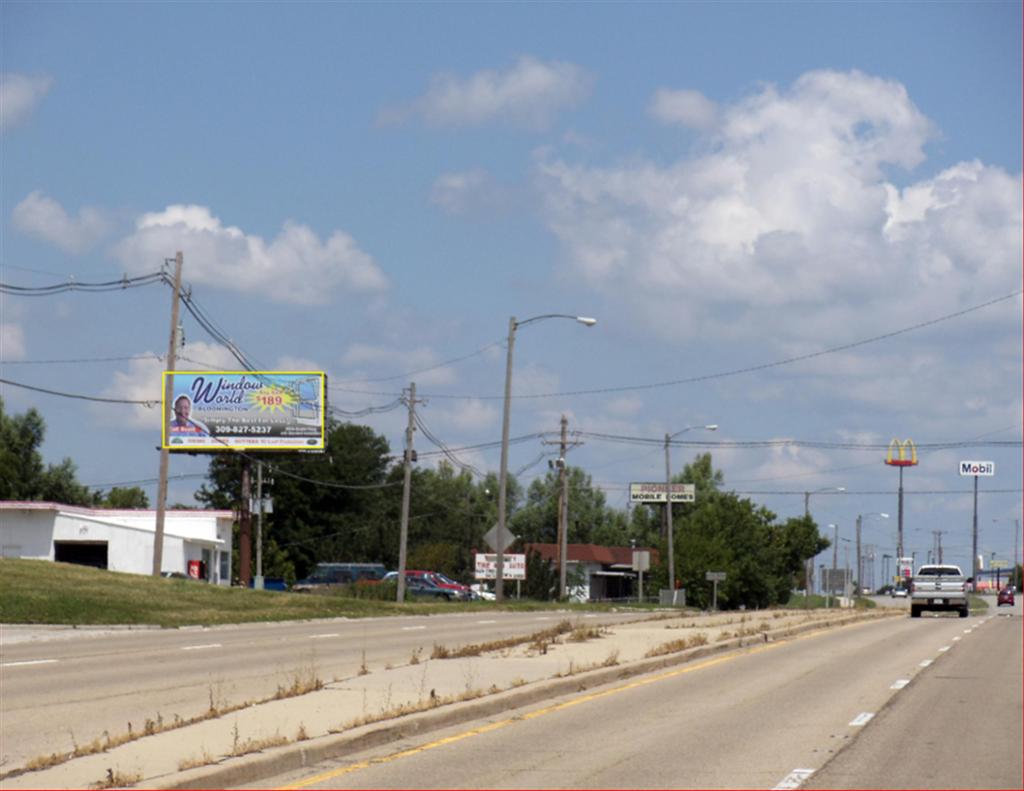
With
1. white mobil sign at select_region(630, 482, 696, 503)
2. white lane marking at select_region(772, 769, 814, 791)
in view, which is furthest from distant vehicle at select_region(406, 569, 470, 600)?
white lane marking at select_region(772, 769, 814, 791)

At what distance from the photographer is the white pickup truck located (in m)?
51.7

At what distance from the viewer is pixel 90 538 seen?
67.2 m

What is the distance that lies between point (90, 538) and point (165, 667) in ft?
156

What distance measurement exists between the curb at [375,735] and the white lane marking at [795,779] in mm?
3606

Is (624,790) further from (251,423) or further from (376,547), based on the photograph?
(376,547)

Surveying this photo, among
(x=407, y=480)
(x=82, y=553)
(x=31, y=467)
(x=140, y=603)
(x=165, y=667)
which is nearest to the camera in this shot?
(x=165, y=667)

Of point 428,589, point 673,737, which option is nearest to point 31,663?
point 673,737

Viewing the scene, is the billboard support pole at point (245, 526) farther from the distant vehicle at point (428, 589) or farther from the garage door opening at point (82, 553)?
the distant vehicle at point (428, 589)

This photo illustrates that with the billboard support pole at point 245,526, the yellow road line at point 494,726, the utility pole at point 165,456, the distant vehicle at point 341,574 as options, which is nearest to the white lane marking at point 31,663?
the yellow road line at point 494,726

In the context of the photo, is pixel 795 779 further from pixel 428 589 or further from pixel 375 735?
pixel 428 589

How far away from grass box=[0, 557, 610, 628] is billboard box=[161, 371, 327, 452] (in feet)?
64.4

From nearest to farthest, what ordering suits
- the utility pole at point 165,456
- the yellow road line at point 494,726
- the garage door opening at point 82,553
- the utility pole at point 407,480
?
1. the yellow road line at point 494,726
2. the utility pole at point 165,456
3. the utility pole at point 407,480
4. the garage door opening at point 82,553

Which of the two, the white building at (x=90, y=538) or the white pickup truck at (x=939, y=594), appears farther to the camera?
the white building at (x=90, y=538)

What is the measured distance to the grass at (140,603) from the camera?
1409 inches
